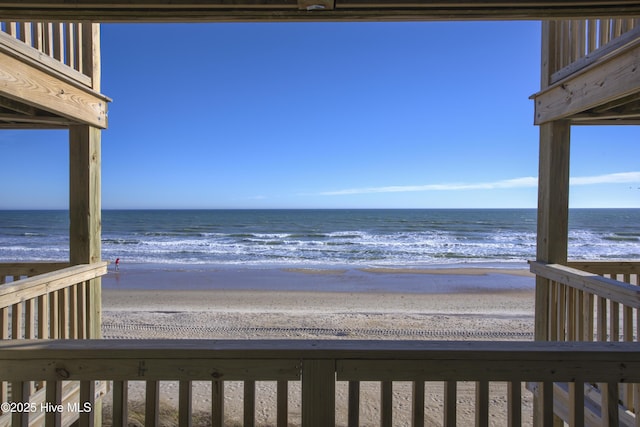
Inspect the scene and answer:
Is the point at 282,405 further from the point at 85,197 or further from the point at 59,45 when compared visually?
the point at 59,45

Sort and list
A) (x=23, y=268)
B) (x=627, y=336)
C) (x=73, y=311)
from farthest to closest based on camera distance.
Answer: (x=23, y=268) → (x=73, y=311) → (x=627, y=336)

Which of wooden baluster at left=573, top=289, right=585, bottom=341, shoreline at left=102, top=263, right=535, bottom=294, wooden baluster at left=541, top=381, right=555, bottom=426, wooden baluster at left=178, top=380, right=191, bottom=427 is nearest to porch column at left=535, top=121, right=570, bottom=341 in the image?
wooden baluster at left=573, top=289, right=585, bottom=341

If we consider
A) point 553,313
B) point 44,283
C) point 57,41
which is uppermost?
point 57,41

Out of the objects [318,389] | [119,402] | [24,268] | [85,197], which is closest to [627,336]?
[318,389]

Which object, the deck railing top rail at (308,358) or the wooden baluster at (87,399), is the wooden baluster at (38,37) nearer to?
the deck railing top rail at (308,358)

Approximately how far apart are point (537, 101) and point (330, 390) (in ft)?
11.3

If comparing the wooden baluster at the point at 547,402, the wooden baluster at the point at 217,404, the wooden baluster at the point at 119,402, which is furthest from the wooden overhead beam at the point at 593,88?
the wooden baluster at the point at 119,402

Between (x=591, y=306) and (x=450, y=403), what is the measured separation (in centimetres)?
224

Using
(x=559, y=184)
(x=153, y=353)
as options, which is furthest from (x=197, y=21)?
(x=559, y=184)

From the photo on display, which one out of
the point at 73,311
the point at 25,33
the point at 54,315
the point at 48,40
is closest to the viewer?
the point at 25,33

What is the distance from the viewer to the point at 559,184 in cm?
334

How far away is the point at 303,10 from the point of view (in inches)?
66.1

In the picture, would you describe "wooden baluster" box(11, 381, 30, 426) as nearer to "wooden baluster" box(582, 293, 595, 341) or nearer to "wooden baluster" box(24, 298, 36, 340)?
"wooden baluster" box(24, 298, 36, 340)

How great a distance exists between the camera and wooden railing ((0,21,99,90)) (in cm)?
253
